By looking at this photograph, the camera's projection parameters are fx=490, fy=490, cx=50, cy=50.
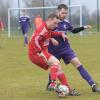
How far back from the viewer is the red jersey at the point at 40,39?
973 centimetres

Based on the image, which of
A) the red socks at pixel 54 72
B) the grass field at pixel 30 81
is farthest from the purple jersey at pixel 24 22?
the red socks at pixel 54 72

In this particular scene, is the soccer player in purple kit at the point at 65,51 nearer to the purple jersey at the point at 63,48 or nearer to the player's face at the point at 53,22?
the purple jersey at the point at 63,48

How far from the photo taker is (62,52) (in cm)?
1060

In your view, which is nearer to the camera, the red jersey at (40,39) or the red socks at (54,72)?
the red socks at (54,72)

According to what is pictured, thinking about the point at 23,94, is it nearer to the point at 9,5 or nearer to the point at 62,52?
the point at 62,52

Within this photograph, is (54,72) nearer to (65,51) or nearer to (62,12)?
(65,51)

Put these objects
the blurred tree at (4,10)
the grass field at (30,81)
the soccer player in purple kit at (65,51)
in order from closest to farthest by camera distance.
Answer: the grass field at (30,81)
the soccer player in purple kit at (65,51)
the blurred tree at (4,10)

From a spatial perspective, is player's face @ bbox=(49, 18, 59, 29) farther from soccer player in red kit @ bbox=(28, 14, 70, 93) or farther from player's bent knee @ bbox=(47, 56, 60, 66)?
player's bent knee @ bbox=(47, 56, 60, 66)

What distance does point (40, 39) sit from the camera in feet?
32.1

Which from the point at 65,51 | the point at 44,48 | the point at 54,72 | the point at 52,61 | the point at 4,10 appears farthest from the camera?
the point at 4,10

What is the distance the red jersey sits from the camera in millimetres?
9727

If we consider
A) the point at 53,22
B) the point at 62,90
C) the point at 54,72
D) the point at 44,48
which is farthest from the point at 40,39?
the point at 62,90

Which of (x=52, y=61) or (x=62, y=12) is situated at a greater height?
(x=62, y=12)

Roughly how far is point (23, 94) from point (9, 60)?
8.88 metres
